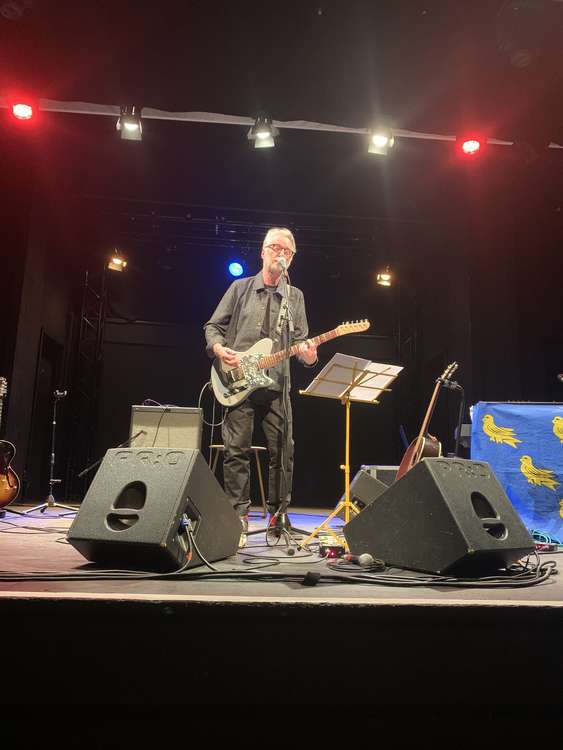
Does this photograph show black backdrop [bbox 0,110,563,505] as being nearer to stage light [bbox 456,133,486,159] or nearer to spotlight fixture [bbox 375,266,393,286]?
spotlight fixture [bbox 375,266,393,286]

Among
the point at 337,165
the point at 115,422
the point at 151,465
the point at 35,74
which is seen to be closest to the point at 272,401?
the point at 151,465

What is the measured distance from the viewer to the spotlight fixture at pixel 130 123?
587 centimetres

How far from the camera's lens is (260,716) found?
4.53 feet

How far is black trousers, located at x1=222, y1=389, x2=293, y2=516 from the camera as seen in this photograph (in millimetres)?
3143

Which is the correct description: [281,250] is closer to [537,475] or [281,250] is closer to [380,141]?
[537,475]

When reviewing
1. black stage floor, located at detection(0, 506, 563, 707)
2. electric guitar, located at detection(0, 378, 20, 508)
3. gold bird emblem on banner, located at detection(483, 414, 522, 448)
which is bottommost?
black stage floor, located at detection(0, 506, 563, 707)

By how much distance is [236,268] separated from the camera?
977 cm

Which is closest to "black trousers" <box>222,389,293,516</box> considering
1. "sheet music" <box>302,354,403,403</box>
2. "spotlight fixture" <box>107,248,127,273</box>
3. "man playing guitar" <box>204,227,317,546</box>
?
"man playing guitar" <box>204,227,317,546</box>

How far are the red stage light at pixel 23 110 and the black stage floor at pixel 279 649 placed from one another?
592cm

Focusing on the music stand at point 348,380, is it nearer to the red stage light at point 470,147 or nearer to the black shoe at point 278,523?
the black shoe at point 278,523

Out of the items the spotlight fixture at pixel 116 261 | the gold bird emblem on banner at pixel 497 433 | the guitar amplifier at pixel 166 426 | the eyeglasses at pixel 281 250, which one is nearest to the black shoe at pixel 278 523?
the eyeglasses at pixel 281 250

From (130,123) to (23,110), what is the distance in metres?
1.13

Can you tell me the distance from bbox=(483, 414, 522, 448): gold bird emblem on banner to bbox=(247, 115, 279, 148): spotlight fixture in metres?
3.75

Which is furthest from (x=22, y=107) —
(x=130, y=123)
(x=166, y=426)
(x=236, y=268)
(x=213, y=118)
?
(x=236, y=268)
